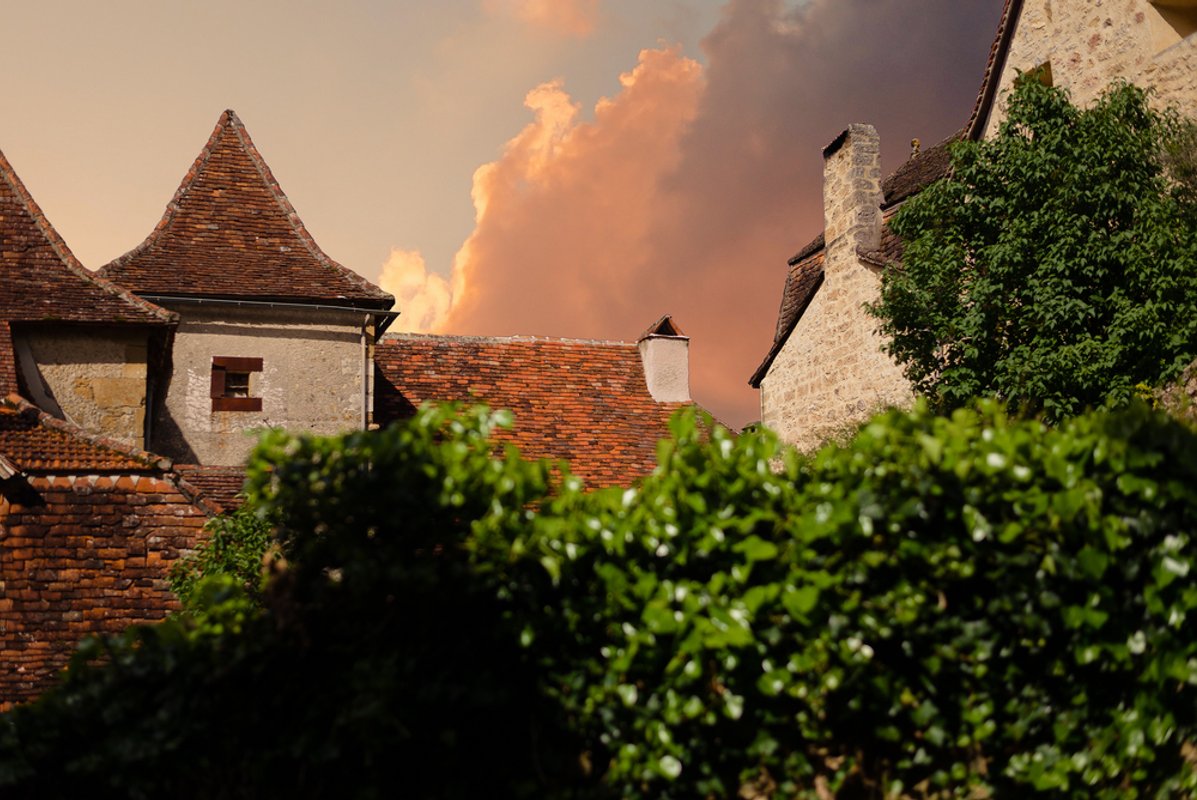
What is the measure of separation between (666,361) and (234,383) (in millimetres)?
8751

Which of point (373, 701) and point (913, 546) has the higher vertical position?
point (913, 546)

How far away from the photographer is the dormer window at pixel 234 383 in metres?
18.8

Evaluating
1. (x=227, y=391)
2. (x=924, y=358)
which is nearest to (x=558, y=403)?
(x=227, y=391)

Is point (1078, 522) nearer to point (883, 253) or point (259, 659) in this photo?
point (259, 659)

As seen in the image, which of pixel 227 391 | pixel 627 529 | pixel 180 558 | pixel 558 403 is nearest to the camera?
pixel 627 529

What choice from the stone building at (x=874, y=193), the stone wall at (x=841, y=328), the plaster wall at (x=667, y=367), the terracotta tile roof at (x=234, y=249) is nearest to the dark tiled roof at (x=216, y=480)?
the terracotta tile roof at (x=234, y=249)

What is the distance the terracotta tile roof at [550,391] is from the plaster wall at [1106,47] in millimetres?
8067

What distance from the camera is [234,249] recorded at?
19234mm

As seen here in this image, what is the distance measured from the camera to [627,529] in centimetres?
434

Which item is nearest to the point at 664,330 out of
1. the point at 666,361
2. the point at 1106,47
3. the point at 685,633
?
the point at 666,361

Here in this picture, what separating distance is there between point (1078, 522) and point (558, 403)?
18.2 metres

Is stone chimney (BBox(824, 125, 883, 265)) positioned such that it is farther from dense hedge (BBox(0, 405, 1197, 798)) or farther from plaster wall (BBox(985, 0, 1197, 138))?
dense hedge (BBox(0, 405, 1197, 798))

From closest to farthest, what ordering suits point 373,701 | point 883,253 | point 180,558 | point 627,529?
point 373,701 < point 627,529 < point 180,558 < point 883,253

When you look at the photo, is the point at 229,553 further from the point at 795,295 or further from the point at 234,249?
the point at 795,295
